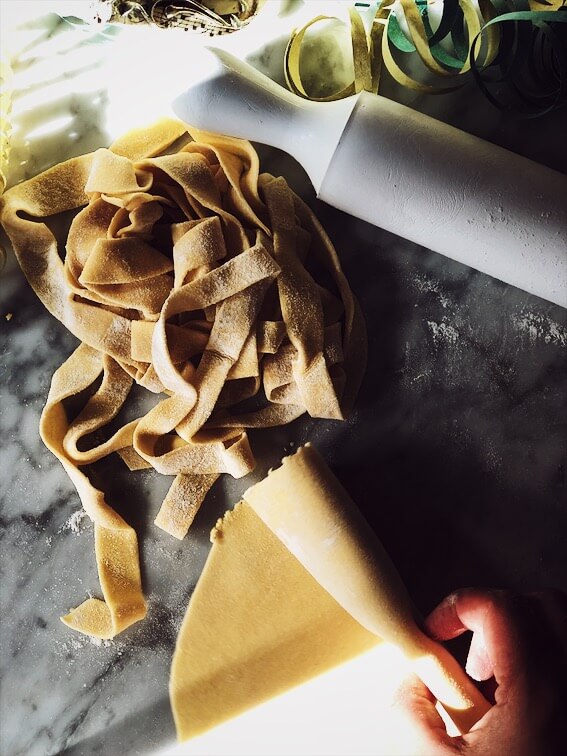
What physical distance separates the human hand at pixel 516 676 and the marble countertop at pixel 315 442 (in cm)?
11

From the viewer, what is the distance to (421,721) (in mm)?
1133

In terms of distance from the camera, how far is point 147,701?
1.28m

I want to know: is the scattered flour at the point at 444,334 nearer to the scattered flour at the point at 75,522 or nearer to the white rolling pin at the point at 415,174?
the white rolling pin at the point at 415,174

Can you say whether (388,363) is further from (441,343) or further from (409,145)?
(409,145)

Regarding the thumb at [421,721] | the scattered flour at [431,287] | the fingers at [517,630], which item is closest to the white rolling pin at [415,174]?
the scattered flour at [431,287]

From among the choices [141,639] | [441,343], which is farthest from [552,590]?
[141,639]

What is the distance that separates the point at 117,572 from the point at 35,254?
0.53m

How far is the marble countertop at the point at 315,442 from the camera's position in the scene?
1.20m

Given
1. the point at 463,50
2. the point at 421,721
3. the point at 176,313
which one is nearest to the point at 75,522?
the point at 176,313

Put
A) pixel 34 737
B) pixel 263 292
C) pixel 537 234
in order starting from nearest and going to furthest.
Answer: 1. pixel 537 234
2. pixel 263 292
3. pixel 34 737

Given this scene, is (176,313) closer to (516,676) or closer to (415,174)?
(415,174)

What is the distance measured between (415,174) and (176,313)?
409mm

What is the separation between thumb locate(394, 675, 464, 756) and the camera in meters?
1.08

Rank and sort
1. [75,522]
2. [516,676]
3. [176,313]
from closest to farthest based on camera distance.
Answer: [516,676] → [176,313] → [75,522]
